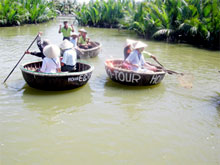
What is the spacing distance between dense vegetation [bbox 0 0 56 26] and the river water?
16.0 meters

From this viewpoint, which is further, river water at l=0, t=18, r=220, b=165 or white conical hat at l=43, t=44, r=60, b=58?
white conical hat at l=43, t=44, r=60, b=58

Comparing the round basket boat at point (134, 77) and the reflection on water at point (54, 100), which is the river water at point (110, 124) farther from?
the round basket boat at point (134, 77)

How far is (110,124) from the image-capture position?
502cm

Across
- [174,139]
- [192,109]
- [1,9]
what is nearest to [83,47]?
[192,109]

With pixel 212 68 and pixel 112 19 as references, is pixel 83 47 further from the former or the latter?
pixel 112 19

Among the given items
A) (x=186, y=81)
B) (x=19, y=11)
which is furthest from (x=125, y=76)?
(x=19, y=11)

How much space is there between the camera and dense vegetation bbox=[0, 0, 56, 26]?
71.3ft

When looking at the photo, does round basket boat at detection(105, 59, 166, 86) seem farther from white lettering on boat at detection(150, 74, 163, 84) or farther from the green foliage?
the green foliage

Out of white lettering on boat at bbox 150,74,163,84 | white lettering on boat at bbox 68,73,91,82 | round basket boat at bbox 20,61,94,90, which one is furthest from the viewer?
white lettering on boat at bbox 150,74,163,84

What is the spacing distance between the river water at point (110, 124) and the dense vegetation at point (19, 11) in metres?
16.0

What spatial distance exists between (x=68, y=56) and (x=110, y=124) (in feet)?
8.28

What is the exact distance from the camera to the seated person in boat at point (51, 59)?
609cm

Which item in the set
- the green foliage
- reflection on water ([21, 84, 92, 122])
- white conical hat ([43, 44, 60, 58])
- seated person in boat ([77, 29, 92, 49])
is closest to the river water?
reflection on water ([21, 84, 92, 122])

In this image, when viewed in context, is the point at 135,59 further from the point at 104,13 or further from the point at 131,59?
the point at 104,13
